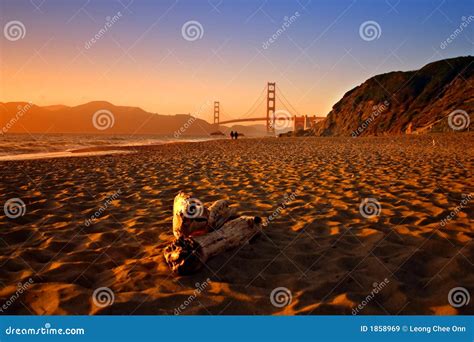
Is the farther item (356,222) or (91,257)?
(356,222)

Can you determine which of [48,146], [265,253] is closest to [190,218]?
[265,253]

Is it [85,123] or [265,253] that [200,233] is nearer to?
[265,253]

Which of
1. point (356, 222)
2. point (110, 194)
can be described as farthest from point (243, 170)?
point (356, 222)

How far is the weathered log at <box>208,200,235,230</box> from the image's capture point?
3709 mm

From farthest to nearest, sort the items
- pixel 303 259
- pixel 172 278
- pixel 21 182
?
pixel 21 182 < pixel 303 259 < pixel 172 278

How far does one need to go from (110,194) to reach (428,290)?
5.70 m

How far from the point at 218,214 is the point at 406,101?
38005 millimetres

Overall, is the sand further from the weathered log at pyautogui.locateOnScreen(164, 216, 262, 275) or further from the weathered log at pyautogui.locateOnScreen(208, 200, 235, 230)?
the weathered log at pyautogui.locateOnScreen(208, 200, 235, 230)

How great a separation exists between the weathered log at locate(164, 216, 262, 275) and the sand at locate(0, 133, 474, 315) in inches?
3.8

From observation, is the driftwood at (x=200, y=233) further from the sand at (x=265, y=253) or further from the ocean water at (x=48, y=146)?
the ocean water at (x=48, y=146)

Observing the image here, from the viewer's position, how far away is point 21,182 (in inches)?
301

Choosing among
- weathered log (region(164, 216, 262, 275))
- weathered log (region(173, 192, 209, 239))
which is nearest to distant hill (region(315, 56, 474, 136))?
weathered log (region(164, 216, 262, 275))

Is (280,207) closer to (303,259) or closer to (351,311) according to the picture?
(303,259)

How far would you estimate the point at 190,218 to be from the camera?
135 inches
